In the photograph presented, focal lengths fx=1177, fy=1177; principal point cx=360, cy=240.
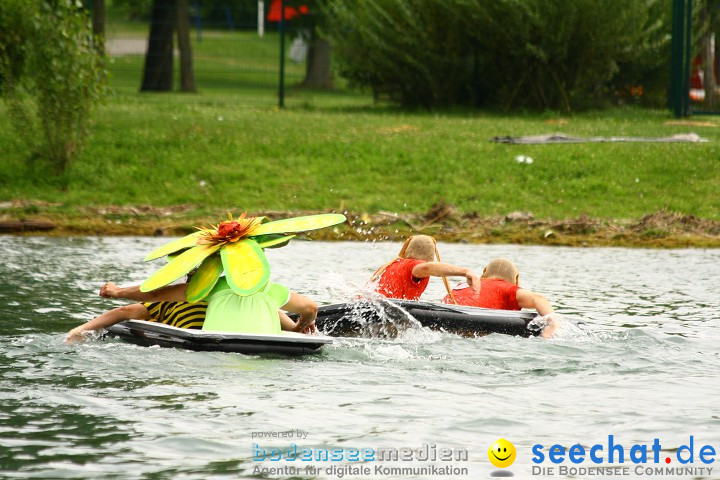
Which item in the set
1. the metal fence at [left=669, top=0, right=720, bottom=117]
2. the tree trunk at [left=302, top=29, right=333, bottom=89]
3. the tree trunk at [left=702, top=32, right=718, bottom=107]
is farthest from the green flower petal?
the tree trunk at [left=302, top=29, right=333, bottom=89]

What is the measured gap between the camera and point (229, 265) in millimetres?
9086

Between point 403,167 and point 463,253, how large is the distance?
4.61 m

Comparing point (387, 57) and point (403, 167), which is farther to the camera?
point (387, 57)

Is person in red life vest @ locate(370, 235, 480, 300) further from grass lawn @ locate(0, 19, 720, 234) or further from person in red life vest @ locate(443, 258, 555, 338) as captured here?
grass lawn @ locate(0, 19, 720, 234)

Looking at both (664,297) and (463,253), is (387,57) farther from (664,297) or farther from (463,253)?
(664,297)

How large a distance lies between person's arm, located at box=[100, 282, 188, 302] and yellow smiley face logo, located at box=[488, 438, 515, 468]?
3.35 metres

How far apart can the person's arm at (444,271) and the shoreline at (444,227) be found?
20.9 feet

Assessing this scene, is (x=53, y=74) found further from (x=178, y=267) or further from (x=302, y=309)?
(x=302, y=309)

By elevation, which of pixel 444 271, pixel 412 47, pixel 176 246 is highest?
pixel 412 47

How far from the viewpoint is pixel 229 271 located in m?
9.03

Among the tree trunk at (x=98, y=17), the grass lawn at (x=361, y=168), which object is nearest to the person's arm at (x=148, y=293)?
the grass lawn at (x=361, y=168)

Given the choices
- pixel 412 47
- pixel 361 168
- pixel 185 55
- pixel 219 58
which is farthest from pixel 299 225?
pixel 219 58

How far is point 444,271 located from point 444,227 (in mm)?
7259

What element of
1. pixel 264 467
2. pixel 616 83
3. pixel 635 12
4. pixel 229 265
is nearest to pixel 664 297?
pixel 229 265
